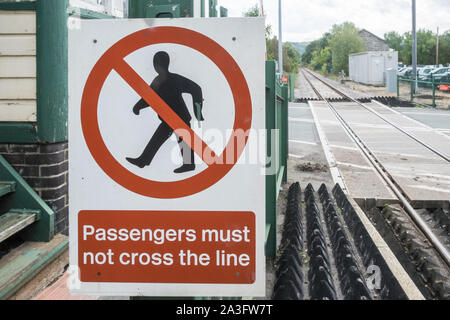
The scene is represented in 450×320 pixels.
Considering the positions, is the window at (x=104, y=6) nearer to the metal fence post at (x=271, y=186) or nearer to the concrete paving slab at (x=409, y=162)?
the metal fence post at (x=271, y=186)

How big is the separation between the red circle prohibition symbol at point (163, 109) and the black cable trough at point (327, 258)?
190cm

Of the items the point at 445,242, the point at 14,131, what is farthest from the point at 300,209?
the point at 14,131

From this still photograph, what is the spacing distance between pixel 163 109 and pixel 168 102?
0.03 m

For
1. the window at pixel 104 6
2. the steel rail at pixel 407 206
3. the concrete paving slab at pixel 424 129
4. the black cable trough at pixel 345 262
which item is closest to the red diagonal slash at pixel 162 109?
the black cable trough at pixel 345 262

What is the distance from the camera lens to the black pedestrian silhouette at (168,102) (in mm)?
1354

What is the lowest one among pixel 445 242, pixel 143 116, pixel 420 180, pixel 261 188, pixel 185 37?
pixel 445 242

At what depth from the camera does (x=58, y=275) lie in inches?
130

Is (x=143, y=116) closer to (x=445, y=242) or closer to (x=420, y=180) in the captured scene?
(x=445, y=242)

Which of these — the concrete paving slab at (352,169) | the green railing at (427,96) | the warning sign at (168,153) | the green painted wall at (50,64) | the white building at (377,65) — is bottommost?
the concrete paving slab at (352,169)

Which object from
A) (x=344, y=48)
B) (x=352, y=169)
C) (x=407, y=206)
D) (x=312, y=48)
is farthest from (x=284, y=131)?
(x=312, y=48)

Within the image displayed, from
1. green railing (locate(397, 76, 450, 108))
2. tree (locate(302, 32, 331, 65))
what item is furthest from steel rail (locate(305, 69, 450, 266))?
tree (locate(302, 32, 331, 65))

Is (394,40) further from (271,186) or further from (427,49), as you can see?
(271,186)

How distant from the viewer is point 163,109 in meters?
1.35
